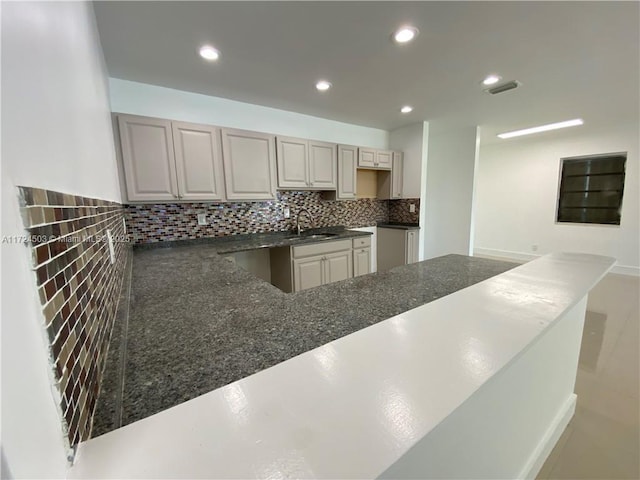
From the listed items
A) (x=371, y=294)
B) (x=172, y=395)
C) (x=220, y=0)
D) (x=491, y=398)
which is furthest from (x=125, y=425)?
(x=220, y=0)

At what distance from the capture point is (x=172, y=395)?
0.50 m

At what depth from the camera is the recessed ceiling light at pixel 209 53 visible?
1841 millimetres

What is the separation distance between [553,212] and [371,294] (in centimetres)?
582

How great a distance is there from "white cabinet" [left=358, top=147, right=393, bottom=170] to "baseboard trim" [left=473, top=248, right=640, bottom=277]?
356 centimetres

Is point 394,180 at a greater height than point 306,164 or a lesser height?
lesser

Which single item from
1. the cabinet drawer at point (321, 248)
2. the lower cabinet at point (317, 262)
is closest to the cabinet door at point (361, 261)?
the lower cabinet at point (317, 262)

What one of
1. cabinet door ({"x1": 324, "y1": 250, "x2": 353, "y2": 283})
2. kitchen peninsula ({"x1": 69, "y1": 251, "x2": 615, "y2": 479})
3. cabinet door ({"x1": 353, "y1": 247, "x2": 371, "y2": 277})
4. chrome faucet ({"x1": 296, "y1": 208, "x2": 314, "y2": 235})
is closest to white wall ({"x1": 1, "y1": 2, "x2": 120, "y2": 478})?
kitchen peninsula ({"x1": 69, "y1": 251, "x2": 615, "y2": 479})

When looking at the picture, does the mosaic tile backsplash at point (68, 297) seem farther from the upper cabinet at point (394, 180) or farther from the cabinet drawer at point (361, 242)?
the upper cabinet at point (394, 180)

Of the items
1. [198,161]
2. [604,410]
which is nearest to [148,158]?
[198,161]

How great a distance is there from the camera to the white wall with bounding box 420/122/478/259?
4.05m

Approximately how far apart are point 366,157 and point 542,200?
4.01 m

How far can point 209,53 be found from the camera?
74.2 inches

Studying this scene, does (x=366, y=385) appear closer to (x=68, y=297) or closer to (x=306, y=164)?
(x=68, y=297)

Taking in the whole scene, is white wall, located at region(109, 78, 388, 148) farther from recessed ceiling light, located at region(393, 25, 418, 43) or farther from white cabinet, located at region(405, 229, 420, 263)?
recessed ceiling light, located at region(393, 25, 418, 43)
